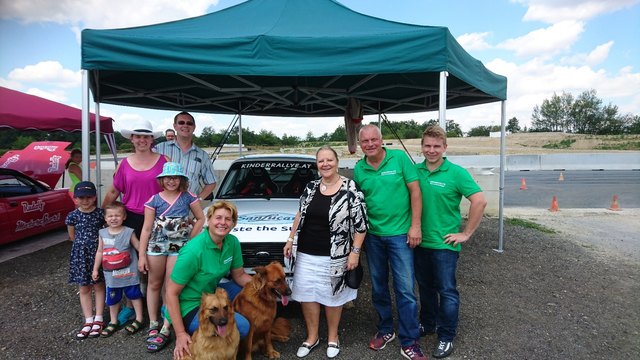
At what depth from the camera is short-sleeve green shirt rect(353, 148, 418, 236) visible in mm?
3104

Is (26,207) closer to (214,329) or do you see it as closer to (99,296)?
(99,296)

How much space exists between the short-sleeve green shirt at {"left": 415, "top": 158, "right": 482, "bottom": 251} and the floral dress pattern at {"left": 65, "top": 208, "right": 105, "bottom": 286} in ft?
9.96

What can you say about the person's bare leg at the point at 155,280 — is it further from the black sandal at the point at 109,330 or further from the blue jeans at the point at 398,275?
the blue jeans at the point at 398,275

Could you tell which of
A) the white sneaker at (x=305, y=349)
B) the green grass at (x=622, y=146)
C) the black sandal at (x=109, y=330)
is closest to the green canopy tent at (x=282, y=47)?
the black sandal at (x=109, y=330)

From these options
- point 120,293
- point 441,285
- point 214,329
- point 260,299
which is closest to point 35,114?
point 120,293

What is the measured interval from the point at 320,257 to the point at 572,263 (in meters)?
4.88

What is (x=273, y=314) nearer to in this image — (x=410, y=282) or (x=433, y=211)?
(x=410, y=282)

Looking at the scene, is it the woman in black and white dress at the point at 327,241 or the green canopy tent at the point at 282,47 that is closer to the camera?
the woman in black and white dress at the point at 327,241

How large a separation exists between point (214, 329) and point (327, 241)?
105cm

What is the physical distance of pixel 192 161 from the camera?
4.15m

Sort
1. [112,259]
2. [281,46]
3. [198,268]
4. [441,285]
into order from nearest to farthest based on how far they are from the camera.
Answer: [198,268] → [441,285] → [112,259] → [281,46]

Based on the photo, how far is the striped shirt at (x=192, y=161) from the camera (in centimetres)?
411

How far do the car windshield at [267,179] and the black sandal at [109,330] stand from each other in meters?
1.93

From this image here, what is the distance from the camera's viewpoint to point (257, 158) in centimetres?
563
